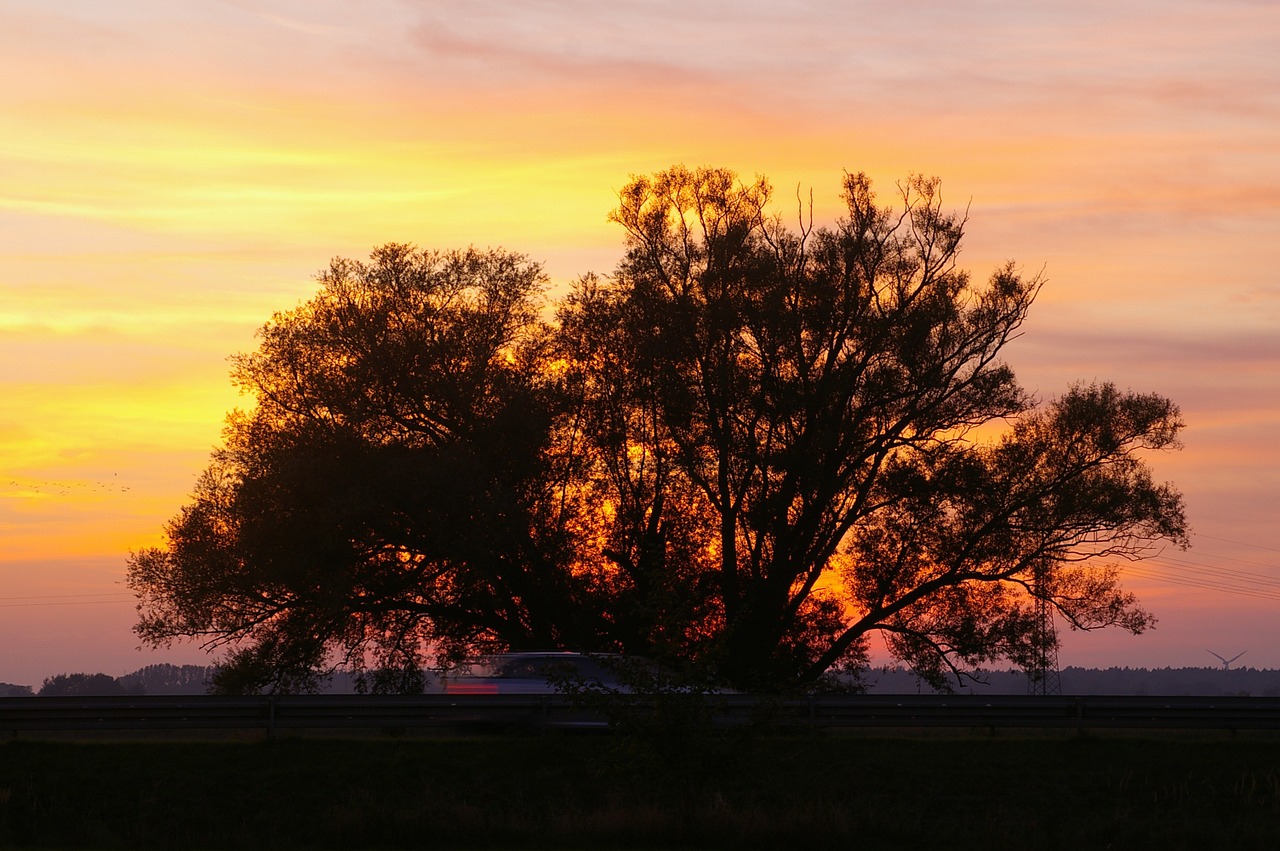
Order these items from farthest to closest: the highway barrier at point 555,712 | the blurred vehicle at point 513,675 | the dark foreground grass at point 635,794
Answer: the blurred vehicle at point 513,675
the highway barrier at point 555,712
the dark foreground grass at point 635,794

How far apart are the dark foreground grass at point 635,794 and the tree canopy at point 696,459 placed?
10326 mm

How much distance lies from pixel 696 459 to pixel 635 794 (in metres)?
15.7

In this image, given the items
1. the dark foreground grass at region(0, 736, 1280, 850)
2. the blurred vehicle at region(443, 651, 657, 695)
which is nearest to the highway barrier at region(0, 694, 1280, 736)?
the blurred vehicle at region(443, 651, 657, 695)

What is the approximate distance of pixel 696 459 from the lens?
Result: 4328 centimetres

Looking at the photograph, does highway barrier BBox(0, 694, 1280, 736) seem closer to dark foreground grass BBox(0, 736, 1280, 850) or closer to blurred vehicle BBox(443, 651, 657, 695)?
blurred vehicle BBox(443, 651, 657, 695)

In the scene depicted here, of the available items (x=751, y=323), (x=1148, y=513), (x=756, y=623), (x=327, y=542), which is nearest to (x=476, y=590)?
(x=327, y=542)

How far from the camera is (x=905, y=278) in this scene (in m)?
44.5

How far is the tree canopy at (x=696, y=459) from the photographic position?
41.3 metres

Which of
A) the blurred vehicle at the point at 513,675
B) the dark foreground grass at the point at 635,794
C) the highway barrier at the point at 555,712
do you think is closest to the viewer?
the dark foreground grass at the point at 635,794

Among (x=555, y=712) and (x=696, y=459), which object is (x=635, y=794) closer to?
(x=555, y=712)

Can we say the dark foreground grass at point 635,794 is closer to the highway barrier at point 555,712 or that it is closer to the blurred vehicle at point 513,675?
the highway barrier at point 555,712

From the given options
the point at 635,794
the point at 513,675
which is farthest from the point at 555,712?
the point at 635,794

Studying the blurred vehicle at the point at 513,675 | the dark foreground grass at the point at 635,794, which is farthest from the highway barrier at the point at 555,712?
the dark foreground grass at the point at 635,794

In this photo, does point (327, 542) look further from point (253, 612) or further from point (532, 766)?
point (532, 766)
